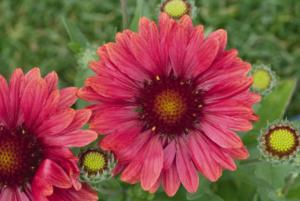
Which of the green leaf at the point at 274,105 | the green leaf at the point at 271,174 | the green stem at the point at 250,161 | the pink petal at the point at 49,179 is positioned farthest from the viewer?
the green leaf at the point at 274,105

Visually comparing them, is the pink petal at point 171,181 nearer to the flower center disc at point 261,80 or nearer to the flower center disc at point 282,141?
the flower center disc at point 282,141

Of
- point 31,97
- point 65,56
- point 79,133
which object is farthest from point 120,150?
point 65,56

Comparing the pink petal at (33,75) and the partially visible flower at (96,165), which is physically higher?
the pink petal at (33,75)

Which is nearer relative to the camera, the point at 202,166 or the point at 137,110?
the point at 202,166

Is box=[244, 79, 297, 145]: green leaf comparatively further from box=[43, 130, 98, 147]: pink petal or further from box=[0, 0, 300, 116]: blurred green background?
box=[43, 130, 98, 147]: pink petal

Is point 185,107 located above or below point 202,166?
above

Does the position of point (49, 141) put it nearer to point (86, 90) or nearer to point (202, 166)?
point (86, 90)

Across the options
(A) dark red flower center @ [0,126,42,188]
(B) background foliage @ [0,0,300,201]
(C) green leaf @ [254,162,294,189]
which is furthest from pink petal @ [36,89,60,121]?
(B) background foliage @ [0,0,300,201]

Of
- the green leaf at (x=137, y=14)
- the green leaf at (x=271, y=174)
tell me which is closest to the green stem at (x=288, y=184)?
the green leaf at (x=271, y=174)
